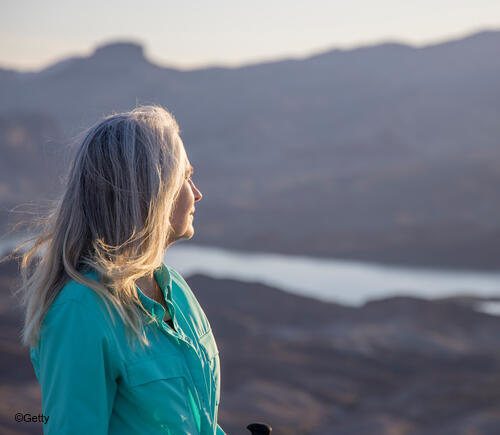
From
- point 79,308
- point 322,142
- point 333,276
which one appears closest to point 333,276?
point 333,276

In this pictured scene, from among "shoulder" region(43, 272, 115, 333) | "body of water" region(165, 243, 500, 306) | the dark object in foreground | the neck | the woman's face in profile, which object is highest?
the woman's face in profile

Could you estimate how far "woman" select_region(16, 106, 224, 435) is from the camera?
1.14 meters

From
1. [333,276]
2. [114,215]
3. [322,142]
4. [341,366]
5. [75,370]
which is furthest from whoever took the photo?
[322,142]

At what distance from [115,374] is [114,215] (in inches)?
13.1

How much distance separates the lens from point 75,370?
1120mm

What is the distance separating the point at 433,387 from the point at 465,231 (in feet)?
72.6

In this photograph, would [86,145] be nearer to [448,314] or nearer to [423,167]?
[448,314]

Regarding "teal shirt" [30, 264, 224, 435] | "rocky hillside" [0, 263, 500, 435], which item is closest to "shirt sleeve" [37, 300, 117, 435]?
"teal shirt" [30, 264, 224, 435]

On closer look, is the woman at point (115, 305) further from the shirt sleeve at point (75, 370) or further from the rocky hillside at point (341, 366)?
the rocky hillside at point (341, 366)

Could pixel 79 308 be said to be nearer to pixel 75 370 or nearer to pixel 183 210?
pixel 75 370

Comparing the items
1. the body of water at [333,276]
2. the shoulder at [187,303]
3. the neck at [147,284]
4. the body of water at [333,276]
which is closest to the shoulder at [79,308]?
the neck at [147,284]

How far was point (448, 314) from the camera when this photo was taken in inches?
618

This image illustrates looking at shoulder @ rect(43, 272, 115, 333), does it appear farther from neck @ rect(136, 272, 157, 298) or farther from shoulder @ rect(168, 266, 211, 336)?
shoulder @ rect(168, 266, 211, 336)

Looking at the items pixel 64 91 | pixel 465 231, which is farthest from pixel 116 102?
pixel 465 231
